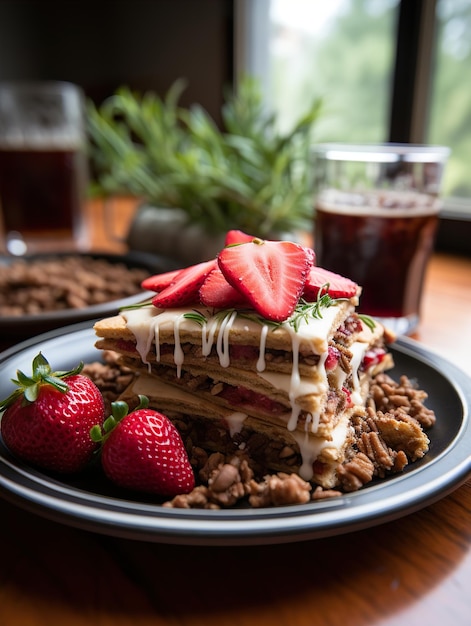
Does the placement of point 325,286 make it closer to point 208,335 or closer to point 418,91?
point 208,335

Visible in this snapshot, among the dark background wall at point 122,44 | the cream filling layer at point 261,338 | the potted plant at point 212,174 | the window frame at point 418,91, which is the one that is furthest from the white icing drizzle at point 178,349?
the dark background wall at point 122,44

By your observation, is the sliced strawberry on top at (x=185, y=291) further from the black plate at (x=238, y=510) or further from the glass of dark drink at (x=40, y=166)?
the glass of dark drink at (x=40, y=166)

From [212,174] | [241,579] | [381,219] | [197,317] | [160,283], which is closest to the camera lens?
[241,579]

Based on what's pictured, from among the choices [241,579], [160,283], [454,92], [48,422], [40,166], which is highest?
[454,92]

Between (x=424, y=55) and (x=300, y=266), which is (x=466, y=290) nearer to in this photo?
(x=424, y=55)

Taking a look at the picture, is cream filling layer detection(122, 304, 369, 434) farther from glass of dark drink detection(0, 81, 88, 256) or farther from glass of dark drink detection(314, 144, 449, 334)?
glass of dark drink detection(0, 81, 88, 256)

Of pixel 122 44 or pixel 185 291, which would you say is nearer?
pixel 185 291

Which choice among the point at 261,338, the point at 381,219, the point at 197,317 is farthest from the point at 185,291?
the point at 381,219
